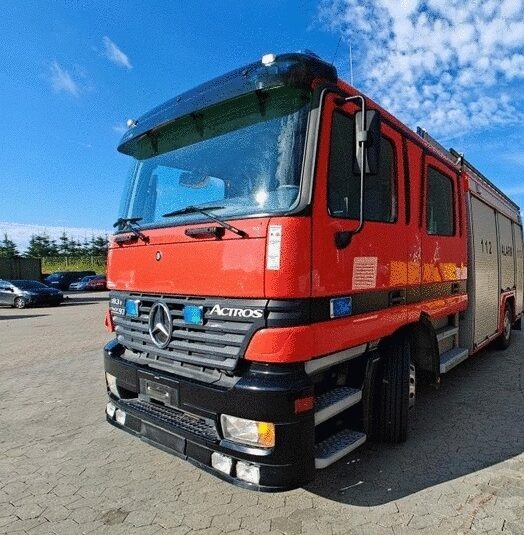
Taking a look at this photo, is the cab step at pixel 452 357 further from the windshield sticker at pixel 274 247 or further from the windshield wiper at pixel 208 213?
the windshield wiper at pixel 208 213

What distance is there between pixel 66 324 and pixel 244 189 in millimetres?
12408

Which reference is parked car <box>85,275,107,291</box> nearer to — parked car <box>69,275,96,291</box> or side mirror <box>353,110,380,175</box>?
parked car <box>69,275,96,291</box>

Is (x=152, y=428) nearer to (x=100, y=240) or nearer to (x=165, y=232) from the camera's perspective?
(x=165, y=232)

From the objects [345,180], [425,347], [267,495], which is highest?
[345,180]

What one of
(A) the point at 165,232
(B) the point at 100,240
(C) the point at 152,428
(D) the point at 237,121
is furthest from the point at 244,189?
(B) the point at 100,240

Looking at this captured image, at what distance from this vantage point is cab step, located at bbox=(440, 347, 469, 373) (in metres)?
4.58

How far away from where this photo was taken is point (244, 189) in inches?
111

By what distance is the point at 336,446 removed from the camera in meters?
2.87

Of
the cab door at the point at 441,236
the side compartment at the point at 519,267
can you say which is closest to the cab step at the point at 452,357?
the cab door at the point at 441,236

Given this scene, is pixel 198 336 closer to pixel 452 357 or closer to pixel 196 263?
pixel 196 263

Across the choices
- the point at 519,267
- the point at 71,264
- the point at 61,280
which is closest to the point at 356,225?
the point at 519,267

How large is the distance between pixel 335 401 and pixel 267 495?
87 cm

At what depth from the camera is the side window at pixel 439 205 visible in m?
4.37

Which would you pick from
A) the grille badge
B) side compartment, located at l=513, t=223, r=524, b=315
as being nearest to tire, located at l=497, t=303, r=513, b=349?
side compartment, located at l=513, t=223, r=524, b=315
